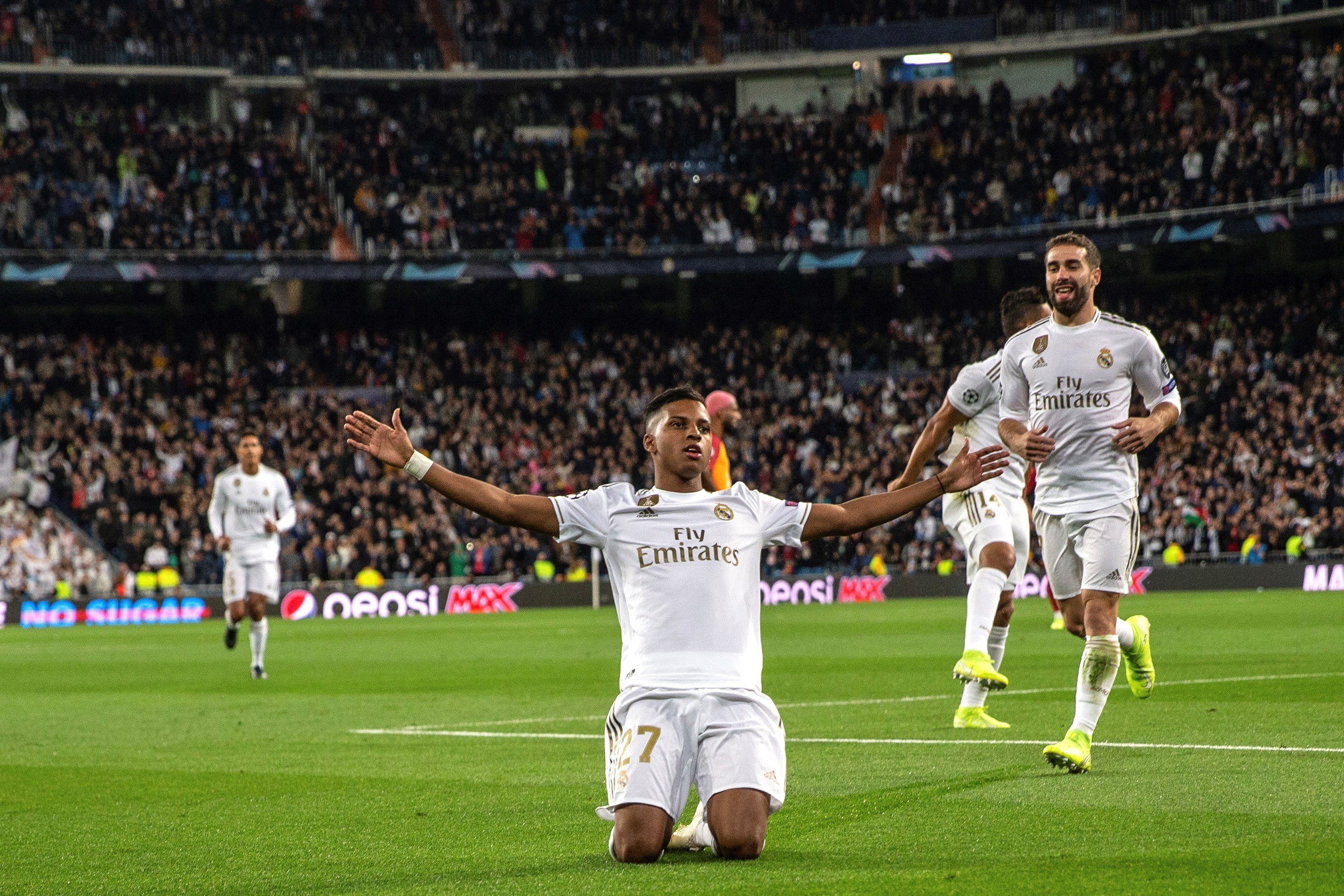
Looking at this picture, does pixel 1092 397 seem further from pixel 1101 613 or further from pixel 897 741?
pixel 897 741

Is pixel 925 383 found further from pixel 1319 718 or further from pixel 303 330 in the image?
pixel 1319 718

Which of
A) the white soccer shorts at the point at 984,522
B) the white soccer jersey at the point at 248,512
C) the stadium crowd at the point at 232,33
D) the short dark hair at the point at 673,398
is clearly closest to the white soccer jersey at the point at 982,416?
the white soccer shorts at the point at 984,522

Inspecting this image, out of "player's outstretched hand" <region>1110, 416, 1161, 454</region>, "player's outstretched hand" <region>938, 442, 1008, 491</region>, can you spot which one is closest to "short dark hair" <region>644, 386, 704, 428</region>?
"player's outstretched hand" <region>938, 442, 1008, 491</region>

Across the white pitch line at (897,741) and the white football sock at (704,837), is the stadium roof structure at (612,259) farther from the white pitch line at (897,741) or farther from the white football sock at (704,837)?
the white football sock at (704,837)

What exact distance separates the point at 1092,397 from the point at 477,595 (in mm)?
27669

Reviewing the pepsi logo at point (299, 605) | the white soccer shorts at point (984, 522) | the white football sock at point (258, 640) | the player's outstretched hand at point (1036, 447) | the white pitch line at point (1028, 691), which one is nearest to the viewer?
the player's outstretched hand at point (1036, 447)

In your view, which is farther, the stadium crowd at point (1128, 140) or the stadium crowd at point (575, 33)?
the stadium crowd at point (575, 33)

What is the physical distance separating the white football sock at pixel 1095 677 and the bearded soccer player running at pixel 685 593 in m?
2.27

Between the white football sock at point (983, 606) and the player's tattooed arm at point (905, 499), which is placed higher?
the player's tattooed arm at point (905, 499)

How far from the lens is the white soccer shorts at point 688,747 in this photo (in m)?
5.86

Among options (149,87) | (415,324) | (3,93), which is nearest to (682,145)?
(415,324)

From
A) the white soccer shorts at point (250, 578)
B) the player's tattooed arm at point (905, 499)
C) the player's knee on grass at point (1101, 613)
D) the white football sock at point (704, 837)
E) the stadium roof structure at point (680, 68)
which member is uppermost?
the stadium roof structure at point (680, 68)

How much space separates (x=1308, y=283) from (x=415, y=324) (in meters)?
22.9

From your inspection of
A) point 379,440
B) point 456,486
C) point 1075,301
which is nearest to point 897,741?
point 1075,301
